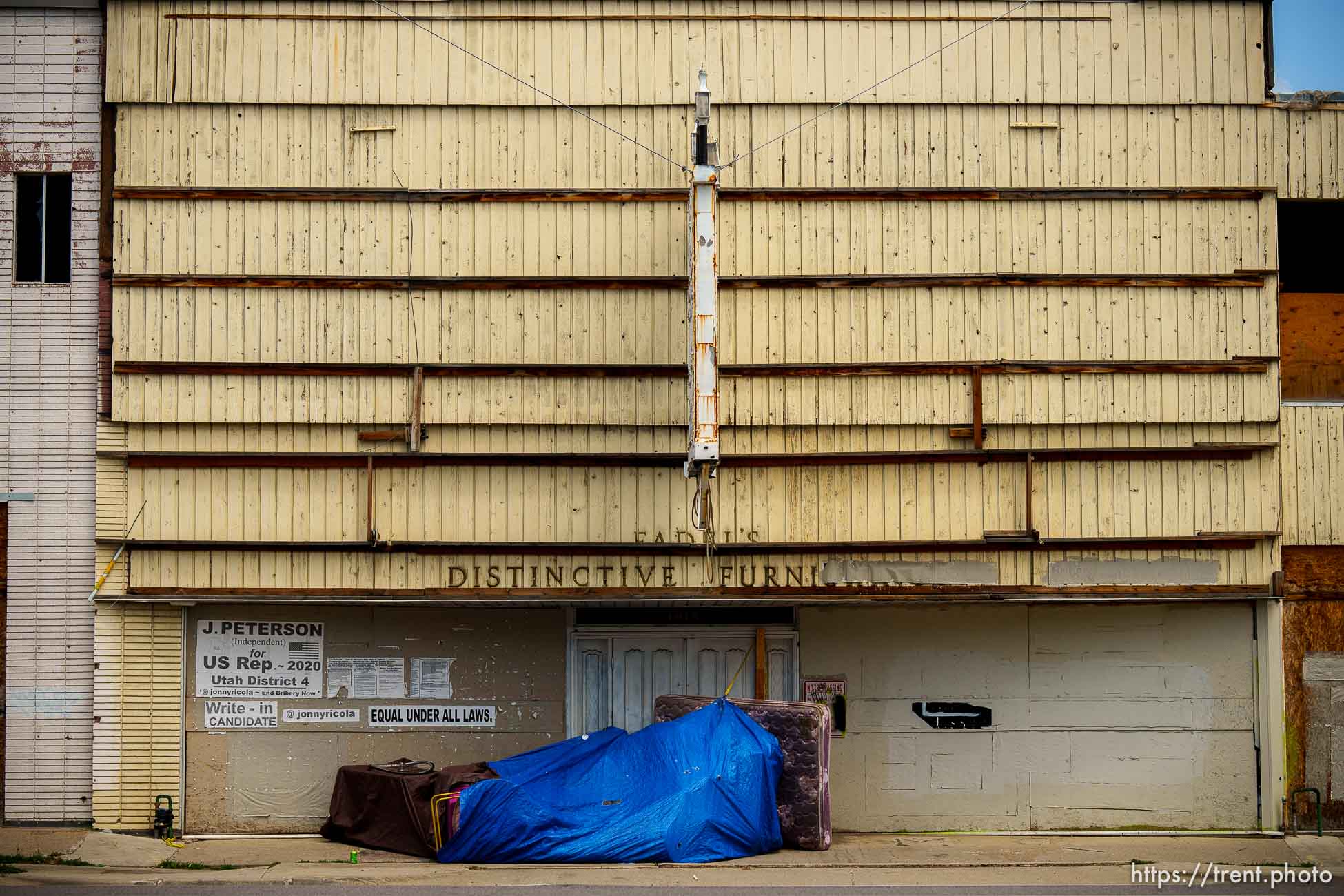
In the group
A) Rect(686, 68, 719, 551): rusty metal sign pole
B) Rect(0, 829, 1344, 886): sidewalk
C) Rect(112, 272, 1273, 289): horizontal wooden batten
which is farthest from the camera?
Rect(112, 272, 1273, 289): horizontal wooden batten

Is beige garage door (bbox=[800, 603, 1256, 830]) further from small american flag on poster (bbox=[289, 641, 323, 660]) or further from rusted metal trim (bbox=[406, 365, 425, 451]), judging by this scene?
small american flag on poster (bbox=[289, 641, 323, 660])

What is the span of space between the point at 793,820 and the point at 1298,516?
21.0ft

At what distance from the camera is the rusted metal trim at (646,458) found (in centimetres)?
1362

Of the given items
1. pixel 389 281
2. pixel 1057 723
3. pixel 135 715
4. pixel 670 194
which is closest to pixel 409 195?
pixel 389 281

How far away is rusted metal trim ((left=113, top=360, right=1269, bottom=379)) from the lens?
13633 mm

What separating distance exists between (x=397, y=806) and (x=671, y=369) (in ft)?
17.3

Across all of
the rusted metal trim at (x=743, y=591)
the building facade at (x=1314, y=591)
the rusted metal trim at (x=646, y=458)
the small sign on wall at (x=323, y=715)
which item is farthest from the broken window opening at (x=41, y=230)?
the building facade at (x=1314, y=591)

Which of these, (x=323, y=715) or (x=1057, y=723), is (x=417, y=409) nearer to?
(x=323, y=715)

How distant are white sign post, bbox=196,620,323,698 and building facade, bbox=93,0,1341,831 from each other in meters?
0.34

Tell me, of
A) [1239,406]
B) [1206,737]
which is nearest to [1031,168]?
[1239,406]

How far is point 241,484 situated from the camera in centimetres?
1365

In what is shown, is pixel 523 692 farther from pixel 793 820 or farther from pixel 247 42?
pixel 247 42

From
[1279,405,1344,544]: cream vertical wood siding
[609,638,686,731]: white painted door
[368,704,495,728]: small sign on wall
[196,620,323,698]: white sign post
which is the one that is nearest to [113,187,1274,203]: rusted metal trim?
[1279,405,1344,544]: cream vertical wood siding

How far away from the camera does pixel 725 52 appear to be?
13805 mm
